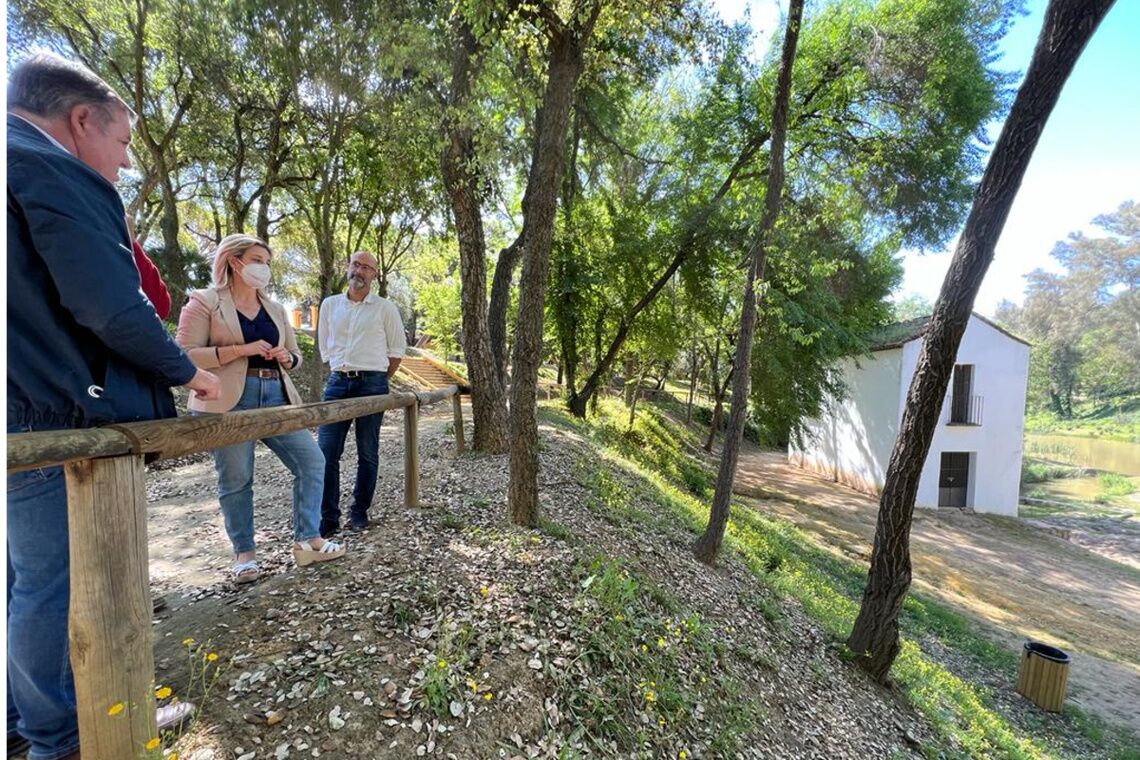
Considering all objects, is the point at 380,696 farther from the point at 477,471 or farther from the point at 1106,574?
the point at 1106,574

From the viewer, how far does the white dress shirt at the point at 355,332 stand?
3.49m

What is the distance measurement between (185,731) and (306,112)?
10.4 m

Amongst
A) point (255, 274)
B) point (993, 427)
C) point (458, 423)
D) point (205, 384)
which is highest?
point (255, 274)

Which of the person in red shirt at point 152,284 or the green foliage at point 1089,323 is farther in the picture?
the green foliage at point 1089,323

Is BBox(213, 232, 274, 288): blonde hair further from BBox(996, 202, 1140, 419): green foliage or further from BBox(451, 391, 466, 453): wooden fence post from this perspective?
BBox(996, 202, 1140, 419): green foliage

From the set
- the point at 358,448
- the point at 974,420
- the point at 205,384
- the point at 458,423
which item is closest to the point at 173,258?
the point at 458,423

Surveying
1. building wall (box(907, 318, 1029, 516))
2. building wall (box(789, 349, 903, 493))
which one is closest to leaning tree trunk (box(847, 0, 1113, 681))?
building wall (box(789, 349, 903, 493))

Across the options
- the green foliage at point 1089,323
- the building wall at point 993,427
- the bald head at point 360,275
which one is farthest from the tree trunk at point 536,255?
the green foliage at point 1089,323

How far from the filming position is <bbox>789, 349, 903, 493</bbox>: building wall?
16436 millimetres

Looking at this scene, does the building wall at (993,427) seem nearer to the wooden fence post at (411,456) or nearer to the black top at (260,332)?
the wooden fence post at (411,456)

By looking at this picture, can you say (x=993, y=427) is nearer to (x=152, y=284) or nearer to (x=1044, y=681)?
(x=1044, y=681)

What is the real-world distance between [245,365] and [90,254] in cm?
114

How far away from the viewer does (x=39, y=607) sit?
1453 millimetres

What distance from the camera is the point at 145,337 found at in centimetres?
153
